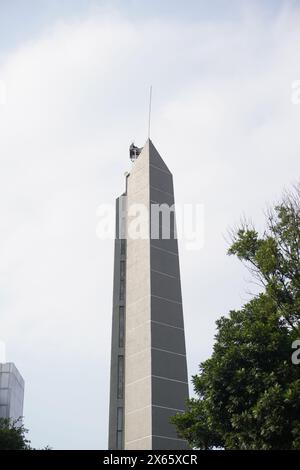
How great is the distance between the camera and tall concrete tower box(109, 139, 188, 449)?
91.8 ft

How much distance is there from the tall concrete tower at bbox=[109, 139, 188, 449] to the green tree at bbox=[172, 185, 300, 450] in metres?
6.38

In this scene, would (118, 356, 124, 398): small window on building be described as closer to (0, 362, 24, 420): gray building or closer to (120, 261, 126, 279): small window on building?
(120, 261, 126, 279): small window on building

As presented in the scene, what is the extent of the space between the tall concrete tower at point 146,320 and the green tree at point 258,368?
20.9 ft

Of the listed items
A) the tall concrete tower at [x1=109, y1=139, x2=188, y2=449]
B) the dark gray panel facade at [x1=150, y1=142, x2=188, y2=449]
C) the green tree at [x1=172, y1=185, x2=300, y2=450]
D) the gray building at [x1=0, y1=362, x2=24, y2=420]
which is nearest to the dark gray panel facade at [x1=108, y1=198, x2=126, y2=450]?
the tall concrete tower at [x1=109, y1=139, x2=188, y2=449]

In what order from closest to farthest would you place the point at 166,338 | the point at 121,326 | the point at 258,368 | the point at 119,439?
the point at 258,368 < the point at 119,439 < the point at 166,338 < the point at 121,326

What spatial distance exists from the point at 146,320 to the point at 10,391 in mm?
76560

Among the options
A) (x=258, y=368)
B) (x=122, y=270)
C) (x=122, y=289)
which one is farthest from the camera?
(x=122, y=270)

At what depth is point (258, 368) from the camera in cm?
→ 1939

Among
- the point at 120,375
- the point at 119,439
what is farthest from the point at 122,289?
the point at 119,439

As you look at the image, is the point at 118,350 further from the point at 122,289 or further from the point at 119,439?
the point at 119,439

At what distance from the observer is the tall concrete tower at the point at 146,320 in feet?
91.8

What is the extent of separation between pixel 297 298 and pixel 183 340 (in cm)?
1184
